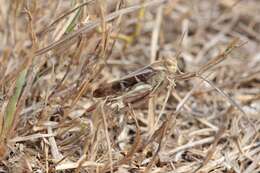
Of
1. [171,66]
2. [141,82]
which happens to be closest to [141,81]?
[141,82]

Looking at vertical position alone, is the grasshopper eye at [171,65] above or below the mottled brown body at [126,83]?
above

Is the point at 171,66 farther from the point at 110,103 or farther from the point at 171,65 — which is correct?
the point at 110,103

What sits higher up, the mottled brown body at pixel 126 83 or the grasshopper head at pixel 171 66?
the grasshopper head at pixel 171 66

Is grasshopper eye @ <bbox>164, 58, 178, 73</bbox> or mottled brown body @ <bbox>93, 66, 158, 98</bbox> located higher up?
grasshopper eye @ <bbox>164, 58, 178, 73</bbox>

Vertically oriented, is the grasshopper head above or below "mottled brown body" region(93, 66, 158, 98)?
above

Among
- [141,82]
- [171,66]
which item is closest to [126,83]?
[141,82]

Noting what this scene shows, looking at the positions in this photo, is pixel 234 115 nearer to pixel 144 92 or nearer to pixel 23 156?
pixel 144 92

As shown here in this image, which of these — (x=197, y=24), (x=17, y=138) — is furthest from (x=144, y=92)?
(x=197, y=24)

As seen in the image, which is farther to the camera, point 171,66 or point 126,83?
point 126,83
